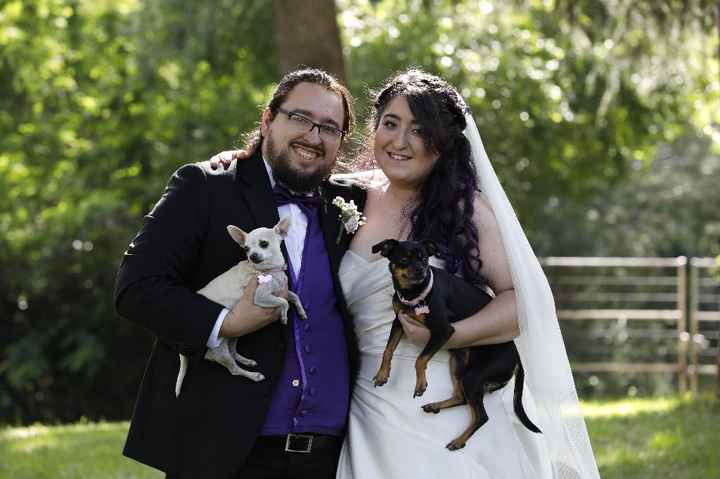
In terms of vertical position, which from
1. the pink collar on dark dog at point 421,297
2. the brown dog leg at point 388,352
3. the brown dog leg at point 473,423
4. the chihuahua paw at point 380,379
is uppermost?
the pink collar on dark dog at point 421,297

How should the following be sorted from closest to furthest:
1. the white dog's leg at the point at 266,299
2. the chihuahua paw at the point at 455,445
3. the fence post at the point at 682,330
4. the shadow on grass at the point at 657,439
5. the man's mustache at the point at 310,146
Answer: the white dog's leg at the point at 266,299 < the chihuahua paw at the point at 455,445 < the man's mustache at the point at 310,146 < the shadow on grass at the point at 657,439 < the fence post at the point at 682,330

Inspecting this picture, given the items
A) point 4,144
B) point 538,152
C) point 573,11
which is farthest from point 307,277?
point 4,144

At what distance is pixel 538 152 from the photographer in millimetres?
15336

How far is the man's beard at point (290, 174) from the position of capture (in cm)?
392

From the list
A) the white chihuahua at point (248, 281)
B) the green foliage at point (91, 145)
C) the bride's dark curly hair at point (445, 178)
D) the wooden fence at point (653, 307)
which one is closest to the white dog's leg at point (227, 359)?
the white chihuahua at point (248, 281)

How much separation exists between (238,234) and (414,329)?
2.22ft

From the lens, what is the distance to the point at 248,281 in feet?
12.0

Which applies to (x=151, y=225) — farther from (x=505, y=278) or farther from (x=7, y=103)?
(x=7, y=103)

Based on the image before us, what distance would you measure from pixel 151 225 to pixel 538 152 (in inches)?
477

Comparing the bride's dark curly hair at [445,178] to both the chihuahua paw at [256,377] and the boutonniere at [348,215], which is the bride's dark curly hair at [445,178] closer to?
the boutonniere at [348,215]

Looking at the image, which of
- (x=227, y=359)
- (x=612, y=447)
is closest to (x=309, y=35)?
(x=612, y=447)

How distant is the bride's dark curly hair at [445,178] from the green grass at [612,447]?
3.51 meters

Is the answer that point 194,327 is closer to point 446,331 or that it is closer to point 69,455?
point 446,331

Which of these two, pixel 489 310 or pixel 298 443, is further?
pixel 489 310
